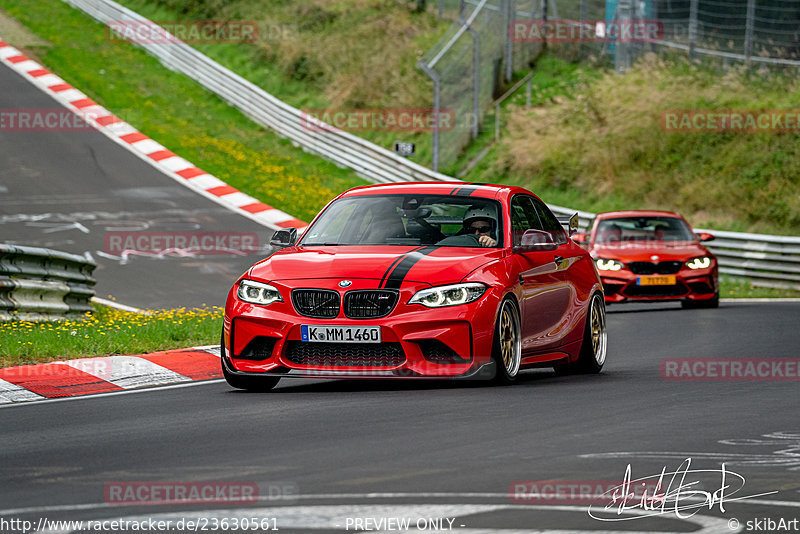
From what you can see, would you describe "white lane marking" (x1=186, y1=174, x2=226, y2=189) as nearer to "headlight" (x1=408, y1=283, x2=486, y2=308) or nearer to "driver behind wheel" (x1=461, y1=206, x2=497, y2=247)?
"driver behind wheel" (x1=461, y1=206, x2=497, y2=247)

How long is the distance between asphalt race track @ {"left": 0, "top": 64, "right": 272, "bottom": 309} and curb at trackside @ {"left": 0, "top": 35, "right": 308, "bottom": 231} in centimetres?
38

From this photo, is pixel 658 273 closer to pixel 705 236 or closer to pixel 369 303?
pixel 705 236

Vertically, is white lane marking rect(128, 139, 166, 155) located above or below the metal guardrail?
below

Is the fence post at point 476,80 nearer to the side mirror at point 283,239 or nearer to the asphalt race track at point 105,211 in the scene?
the asphalt race track at point 105,211

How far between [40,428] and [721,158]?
77.1 feet

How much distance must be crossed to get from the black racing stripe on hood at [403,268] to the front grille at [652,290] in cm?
1017

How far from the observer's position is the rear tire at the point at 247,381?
9.88 meters

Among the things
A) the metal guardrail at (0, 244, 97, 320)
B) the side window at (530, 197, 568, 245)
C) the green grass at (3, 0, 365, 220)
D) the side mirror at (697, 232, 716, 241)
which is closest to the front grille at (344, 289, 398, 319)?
the side window at (530, 197, 568, 245)

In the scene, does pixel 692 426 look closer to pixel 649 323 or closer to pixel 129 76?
pixel 649 323

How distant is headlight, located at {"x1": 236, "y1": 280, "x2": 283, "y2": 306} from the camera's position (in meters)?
9.64

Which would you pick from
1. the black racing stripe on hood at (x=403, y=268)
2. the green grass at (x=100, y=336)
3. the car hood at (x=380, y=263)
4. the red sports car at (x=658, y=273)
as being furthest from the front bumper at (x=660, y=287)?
the black racing stripe on hood at (x=403, y=268)

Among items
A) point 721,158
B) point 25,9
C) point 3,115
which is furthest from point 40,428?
point 25,9

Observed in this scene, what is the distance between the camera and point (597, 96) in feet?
110
